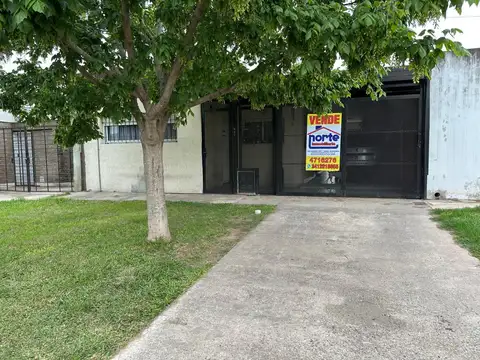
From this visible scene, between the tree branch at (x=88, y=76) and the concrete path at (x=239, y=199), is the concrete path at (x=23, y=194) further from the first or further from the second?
the tree branch at (x=88, y=76)

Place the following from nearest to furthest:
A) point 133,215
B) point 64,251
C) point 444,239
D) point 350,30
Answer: point 350,30 < point 64,251 < point 444,239 < point 133,215

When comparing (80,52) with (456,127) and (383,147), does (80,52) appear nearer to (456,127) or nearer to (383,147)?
(383,147)

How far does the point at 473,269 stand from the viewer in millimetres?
4004

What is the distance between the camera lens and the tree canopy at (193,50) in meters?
3.08

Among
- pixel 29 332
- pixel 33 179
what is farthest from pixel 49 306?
pixel 33 179

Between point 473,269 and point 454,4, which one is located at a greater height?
point 454,4

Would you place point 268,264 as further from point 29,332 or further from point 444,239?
point 444,239

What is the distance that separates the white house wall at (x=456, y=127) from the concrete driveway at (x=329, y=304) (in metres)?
3.61

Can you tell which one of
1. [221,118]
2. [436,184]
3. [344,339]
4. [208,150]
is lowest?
[344,339]

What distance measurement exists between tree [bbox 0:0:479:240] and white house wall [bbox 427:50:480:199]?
141 inches

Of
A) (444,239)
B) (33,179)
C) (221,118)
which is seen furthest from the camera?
(33,179)

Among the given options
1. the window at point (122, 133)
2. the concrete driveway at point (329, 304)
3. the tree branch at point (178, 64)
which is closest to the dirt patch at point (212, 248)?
the concrete driveway at point (329, 304)

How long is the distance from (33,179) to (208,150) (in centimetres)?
677

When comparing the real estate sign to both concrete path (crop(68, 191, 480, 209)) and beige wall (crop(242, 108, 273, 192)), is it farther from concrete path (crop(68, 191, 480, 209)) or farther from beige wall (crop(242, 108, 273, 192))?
beige wall (crop(242, 108, 273, 192))
